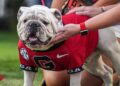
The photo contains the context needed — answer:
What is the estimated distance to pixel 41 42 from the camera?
9.98 feet

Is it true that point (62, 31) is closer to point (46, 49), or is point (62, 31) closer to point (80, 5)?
point (46, 49)

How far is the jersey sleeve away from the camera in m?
3.24

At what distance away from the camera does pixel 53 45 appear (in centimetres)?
318

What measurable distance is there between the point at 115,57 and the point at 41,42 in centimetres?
81

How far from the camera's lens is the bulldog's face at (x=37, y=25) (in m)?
2.98

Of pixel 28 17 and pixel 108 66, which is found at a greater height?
pixel 28 17

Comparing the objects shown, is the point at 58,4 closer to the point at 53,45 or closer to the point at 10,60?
the point at 53,45

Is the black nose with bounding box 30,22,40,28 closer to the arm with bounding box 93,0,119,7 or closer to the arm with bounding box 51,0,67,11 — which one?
the arm with bounding box 93,0,119,7

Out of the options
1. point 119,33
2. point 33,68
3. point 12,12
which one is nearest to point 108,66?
point 119,33

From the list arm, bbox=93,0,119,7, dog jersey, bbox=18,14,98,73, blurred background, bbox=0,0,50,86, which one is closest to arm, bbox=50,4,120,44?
dog jersey, bbox=18,14,98,73

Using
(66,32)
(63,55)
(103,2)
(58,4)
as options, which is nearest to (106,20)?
(66,32)

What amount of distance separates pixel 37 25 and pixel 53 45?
0.83 feet

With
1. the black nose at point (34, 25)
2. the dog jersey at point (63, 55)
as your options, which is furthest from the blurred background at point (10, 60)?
the black nose at point (34, 25)

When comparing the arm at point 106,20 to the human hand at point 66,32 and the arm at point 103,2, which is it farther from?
the arm at point 103,2
